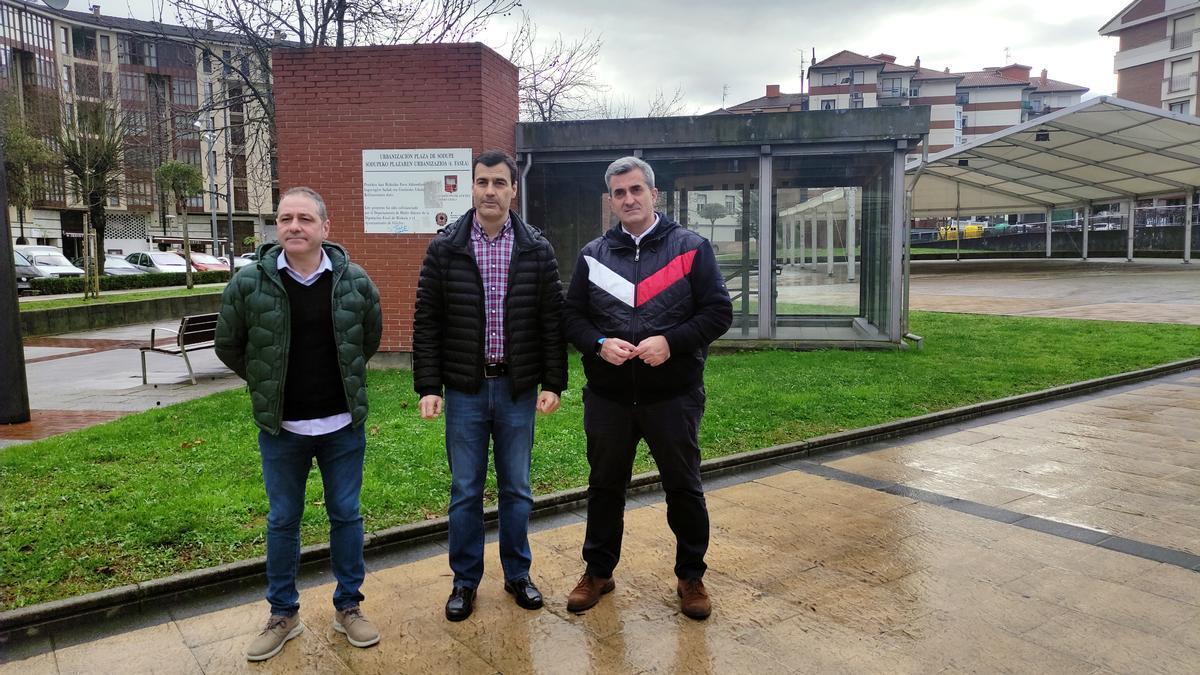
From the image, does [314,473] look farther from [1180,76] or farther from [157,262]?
[1180,76]

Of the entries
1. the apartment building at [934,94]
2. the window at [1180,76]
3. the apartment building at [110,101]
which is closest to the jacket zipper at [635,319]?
the apartment building at [110,101]

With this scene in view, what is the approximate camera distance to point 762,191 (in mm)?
11609

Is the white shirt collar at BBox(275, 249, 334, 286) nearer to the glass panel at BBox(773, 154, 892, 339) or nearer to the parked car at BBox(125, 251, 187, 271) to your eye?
the glass panel at BBox(773, 154, 892, 339)

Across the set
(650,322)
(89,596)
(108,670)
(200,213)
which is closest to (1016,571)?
(650,322)

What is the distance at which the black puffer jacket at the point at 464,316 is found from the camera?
3.46 meters

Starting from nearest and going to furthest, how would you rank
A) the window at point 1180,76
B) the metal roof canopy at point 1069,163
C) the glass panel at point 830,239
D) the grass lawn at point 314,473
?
the grass lawn at point 314,473
the glass panel at point 830,239
the metal roof canopy at point 1069,163
the window at point 1180,76

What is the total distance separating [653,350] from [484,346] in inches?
28.6

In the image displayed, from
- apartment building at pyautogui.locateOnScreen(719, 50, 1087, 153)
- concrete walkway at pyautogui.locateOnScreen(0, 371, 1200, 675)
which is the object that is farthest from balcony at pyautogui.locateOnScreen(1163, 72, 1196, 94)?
concrete walkway at pyautogui.locateOnScreen(0, 371, 1200, 675)

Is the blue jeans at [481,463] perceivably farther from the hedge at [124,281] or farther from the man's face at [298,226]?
the hedge at [124,281]

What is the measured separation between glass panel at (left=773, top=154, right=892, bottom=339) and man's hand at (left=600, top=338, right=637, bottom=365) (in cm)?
888

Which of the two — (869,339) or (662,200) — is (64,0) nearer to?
(662,200)

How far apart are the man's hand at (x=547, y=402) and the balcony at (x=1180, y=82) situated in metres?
69.2

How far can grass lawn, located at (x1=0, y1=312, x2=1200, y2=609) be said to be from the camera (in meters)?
4.18

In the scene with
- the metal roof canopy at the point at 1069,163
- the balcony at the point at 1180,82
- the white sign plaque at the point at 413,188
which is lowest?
the white sign plaque at the point at 413,188
